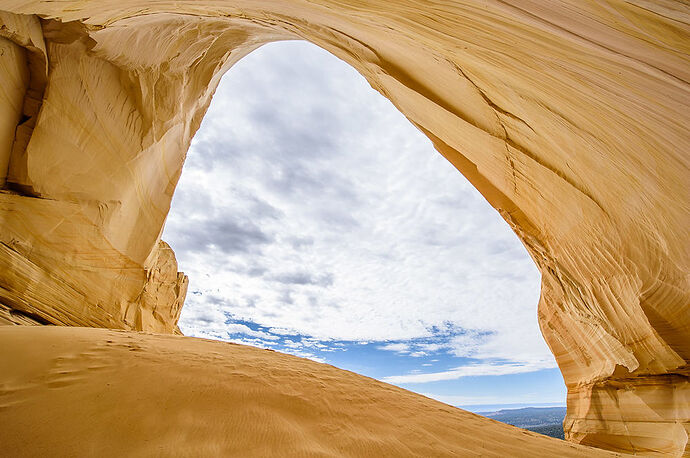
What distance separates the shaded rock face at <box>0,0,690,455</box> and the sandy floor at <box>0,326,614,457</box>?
11.4 feet

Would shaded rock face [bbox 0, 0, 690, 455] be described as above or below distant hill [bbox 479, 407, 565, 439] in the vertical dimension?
above

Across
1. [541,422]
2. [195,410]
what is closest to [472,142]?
[195,410]

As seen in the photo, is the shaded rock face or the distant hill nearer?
the shaded rock face

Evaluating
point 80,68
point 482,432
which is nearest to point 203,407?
point 482,432

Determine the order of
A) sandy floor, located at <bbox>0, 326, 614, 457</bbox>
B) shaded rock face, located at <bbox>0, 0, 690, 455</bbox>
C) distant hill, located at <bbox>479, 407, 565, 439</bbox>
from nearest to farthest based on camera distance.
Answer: sandy floor, located at <bbox>0, 326, 614, 457</bbox> → shaded rock face, located at <bbox>0, 0, 690, 455</bbox> → distant hill, located at <bbox>479, 407, 565, 439</bbox>

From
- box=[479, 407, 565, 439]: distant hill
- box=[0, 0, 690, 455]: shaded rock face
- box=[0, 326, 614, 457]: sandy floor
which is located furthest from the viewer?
box=[479, 407, 565, 439]: distant hill

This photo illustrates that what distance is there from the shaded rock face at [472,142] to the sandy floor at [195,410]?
3.46m

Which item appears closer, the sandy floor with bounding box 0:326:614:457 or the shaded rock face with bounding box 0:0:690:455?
the sandy floor with bounding box 0:326:614:457

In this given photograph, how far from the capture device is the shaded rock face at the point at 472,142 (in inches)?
139

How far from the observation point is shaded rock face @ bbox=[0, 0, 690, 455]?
352 centimetres

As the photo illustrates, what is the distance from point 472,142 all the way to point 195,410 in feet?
22.7

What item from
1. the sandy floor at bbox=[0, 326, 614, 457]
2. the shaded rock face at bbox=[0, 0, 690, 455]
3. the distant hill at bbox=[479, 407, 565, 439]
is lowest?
the distant hill at bbox=[479, 407, 565, 439]

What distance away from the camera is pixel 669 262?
5168 mm

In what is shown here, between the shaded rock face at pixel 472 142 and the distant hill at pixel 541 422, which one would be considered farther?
the distant hill at pixel 541 422
